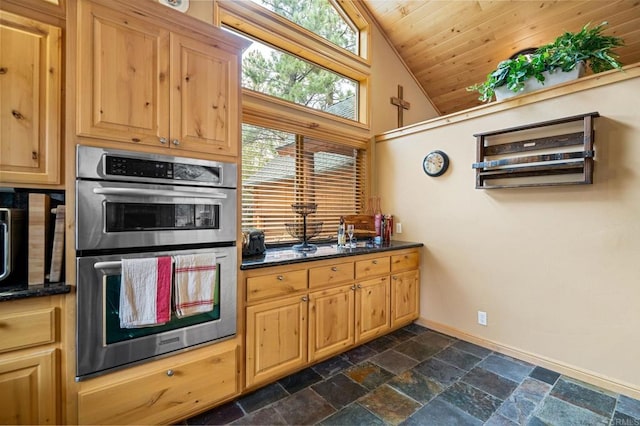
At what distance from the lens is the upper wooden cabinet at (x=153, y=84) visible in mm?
1407

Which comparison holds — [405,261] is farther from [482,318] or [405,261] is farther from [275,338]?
[275,338]

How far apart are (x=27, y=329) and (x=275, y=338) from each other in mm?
1306

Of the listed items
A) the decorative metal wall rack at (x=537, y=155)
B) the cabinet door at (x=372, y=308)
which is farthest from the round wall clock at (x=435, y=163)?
the cabinet door at (x=372, y=308)

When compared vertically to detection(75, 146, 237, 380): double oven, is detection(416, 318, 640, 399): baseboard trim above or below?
below

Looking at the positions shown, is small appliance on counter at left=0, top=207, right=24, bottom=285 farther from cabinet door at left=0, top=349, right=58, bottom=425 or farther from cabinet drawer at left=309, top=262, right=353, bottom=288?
cabinet drawer at left=309, top=262, right=353, bottom=288

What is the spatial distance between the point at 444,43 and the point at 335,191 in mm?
2368

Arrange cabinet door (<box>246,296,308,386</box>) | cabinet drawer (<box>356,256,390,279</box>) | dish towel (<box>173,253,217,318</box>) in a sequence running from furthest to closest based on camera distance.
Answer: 1. cabinet drawer (<box>356,256,390,279</box>)
2. cabinet door (<box>246,296,308,386</box>)
3. dish towel (<box>173,253,217,318</box>)

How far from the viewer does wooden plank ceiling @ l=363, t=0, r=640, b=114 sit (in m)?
2.80

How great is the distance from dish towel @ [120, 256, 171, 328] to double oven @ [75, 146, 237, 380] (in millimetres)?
44

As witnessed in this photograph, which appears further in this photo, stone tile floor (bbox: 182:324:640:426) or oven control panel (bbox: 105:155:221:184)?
stone tile floor (bbox: 182:324:640:426)

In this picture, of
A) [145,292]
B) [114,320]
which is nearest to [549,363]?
[145,292]

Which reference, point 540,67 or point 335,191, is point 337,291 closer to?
point 335,191

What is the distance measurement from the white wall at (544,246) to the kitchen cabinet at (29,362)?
306cm

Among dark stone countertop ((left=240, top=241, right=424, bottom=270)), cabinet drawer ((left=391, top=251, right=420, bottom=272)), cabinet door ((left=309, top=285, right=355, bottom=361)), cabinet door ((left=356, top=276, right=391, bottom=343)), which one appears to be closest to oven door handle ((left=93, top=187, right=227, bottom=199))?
dark stone countertop ((left=240, top=241, right=424, bottom=270))
